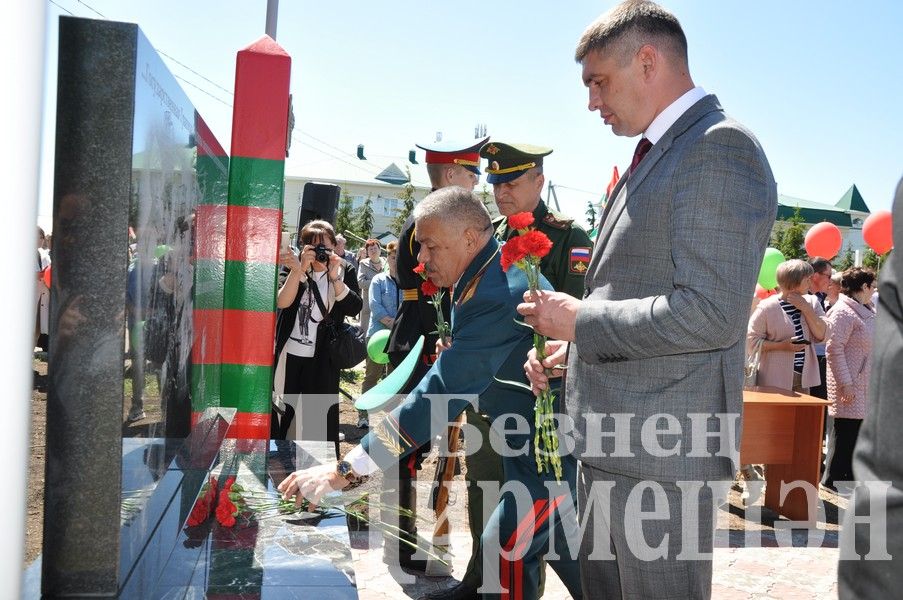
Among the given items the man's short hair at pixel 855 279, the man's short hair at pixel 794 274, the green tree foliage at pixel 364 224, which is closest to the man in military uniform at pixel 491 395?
the man's short hair at pixel 794 274

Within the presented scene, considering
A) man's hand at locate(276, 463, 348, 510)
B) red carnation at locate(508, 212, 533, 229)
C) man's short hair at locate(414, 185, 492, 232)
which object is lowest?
man's hand at locate(276, 463, 348, 510)

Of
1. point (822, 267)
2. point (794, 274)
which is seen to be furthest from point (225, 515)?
point (822, 267)

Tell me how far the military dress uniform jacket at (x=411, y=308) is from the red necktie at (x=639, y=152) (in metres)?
2.49

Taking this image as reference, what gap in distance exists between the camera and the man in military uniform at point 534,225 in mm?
3855

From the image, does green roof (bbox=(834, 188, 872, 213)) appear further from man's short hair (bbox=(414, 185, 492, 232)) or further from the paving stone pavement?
man's short hair (bbox=(414, 185, 492, 232))

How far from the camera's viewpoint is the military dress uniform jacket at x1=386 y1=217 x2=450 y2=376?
476 centimetres

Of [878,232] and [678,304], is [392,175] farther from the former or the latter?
[678,304]

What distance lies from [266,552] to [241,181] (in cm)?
154

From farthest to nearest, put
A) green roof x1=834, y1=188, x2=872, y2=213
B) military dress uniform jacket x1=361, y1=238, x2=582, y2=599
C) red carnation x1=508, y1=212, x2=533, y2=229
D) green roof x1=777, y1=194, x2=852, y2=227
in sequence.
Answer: green roof x1=834, y1=188, x2=872, y2=213 < green roof x1=777, y1=194, x2=852, y2=227 < military dress uniform jacket x1=361, y1=238, x2=582, y2=599 < red carnation x1=508, y1=212, x2=533, y2=229

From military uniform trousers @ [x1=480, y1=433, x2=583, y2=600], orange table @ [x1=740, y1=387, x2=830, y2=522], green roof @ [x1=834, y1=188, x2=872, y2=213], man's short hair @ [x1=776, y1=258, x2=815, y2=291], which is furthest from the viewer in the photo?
green roof @ [x1=834, y1=188, x2=872, y2=213]

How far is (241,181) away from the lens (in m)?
3.35

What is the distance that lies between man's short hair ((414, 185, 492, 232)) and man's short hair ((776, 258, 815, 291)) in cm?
460

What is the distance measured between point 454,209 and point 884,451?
219 cm

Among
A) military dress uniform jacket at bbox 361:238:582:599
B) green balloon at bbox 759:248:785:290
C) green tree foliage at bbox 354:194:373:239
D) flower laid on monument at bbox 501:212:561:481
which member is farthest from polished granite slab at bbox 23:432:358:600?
green tree foliage at bbox 354:194:373:239
